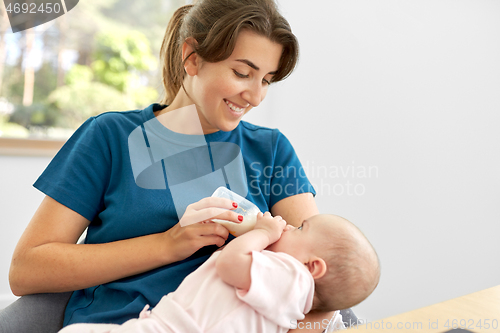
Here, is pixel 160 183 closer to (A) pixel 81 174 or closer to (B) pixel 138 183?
(B) pixel 138 183

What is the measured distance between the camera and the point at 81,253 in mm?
1042

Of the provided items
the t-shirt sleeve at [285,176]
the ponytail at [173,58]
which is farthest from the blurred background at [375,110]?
the ponytail at [173,58]

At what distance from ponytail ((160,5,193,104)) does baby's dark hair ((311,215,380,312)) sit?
81cm

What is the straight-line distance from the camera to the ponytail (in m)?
1.43

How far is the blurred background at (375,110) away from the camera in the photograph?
176 centimetres

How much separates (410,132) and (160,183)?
134 centimetres

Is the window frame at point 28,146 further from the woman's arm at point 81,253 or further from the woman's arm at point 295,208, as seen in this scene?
the woman's arm at point 295,208

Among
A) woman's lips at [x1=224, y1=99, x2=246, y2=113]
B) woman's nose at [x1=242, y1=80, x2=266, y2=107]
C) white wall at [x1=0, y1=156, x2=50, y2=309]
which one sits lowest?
white wall at [x1=0, y1=156, x2=50, y2=309]

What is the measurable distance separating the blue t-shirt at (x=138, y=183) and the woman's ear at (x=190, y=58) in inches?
7.5

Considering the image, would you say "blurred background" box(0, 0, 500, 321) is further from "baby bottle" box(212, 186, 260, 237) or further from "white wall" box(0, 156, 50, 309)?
"baby bottle" box(212, 186, 260, 237)

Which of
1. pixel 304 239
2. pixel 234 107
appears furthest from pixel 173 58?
pixel 304 239

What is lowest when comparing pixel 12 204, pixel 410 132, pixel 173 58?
pixel 12 204

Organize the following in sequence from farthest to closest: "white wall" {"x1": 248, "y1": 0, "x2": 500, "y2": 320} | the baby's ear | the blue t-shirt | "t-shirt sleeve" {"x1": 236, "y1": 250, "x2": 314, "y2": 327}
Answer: "white wall" {"x1": 248, "y1": 0, "x2": 500, "y2": 320}, the blue t-shirt, the baby's ear, "t-shirt sleeve" {"x1": 236, "y1": 250, "x2": 314, "y2": 327}

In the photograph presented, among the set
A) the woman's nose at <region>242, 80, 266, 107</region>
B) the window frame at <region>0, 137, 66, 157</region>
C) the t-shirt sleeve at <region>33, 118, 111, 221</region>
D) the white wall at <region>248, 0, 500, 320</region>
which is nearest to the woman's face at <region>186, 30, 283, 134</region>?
the woman's nose at <region>242, 80, 266, 107</region>
